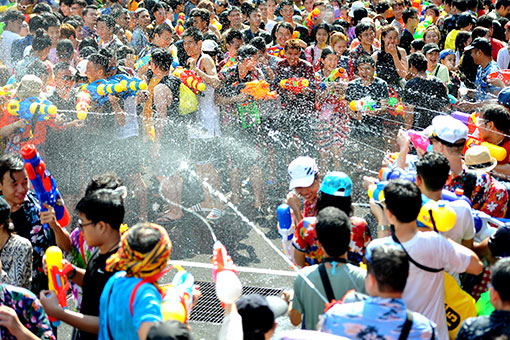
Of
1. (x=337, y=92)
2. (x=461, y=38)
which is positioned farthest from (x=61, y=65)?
(x=461, y=38)

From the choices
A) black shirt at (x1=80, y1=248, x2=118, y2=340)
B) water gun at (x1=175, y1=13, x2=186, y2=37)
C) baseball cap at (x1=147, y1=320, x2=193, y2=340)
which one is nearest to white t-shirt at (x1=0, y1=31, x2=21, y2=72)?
water gun at (x1=175, y1=13, x2=186, y2=37)

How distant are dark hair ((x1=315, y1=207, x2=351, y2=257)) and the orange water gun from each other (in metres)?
9.11

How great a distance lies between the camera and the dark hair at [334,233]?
3381 millimetres

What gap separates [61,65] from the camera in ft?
24.7

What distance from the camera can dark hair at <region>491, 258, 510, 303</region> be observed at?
9.59 feet

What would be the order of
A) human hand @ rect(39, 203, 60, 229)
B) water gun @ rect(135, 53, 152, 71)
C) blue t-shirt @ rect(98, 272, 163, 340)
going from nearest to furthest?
1. blue t-shirt @ rect(98, 272, 163, 340)
2. human hand @ rect(39, 203, 60, 229)
3. water gun @ rect(135, 53, 152, 71)

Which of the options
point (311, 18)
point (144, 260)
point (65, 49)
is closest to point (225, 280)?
point (144, 260)

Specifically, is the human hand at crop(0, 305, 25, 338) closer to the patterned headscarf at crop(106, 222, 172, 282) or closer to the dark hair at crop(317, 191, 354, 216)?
the patterned headscarf at crop(106, 222, 172, 282)

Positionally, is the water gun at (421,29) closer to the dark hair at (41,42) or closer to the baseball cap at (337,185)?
the dark hair at (41,42)

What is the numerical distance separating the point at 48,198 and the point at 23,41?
6035 mm

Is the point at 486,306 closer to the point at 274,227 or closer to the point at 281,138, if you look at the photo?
the point at 274,227

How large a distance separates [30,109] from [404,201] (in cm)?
440

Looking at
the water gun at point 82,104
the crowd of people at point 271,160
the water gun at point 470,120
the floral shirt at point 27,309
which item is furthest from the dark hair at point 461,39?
the floral shirt at point 27,309

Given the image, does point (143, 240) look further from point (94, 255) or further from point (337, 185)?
point (337, 185)
